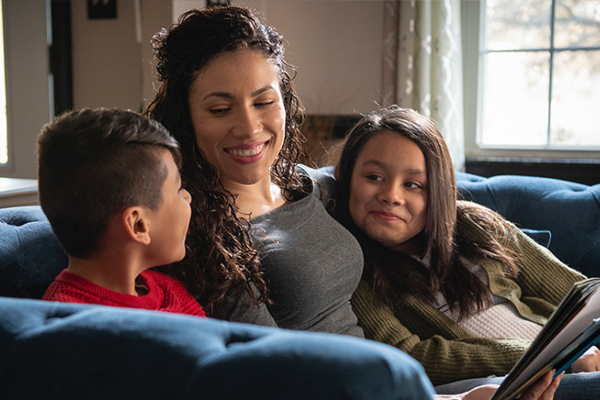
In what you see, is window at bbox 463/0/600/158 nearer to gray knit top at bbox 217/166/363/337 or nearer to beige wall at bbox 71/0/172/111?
beige wall at bbox 71/0/172/111

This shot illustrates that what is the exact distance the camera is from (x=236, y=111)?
4.00ft

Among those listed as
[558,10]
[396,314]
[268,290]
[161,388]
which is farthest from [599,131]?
[161,388]

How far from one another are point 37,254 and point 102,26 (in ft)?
8.46

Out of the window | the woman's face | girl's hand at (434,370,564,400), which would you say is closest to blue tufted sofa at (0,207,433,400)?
girl's hand at (434,370,564,400)

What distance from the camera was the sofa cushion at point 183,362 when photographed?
47 cm

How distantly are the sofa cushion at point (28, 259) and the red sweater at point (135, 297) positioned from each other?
23 cm

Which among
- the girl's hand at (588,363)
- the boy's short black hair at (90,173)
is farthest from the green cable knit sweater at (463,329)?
the boy's short black hair at (90,173)

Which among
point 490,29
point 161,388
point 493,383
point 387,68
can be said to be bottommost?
point 493,383

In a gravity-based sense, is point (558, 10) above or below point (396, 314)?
above

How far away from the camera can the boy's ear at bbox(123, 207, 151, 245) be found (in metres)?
0.83

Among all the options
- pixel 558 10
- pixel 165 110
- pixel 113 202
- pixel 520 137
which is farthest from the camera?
pixel 520 137

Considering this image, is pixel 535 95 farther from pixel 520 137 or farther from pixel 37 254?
pixel 37 254

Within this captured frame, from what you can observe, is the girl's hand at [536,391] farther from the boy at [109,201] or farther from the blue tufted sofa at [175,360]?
the boy at [109,201]

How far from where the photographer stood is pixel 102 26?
10.8ft
